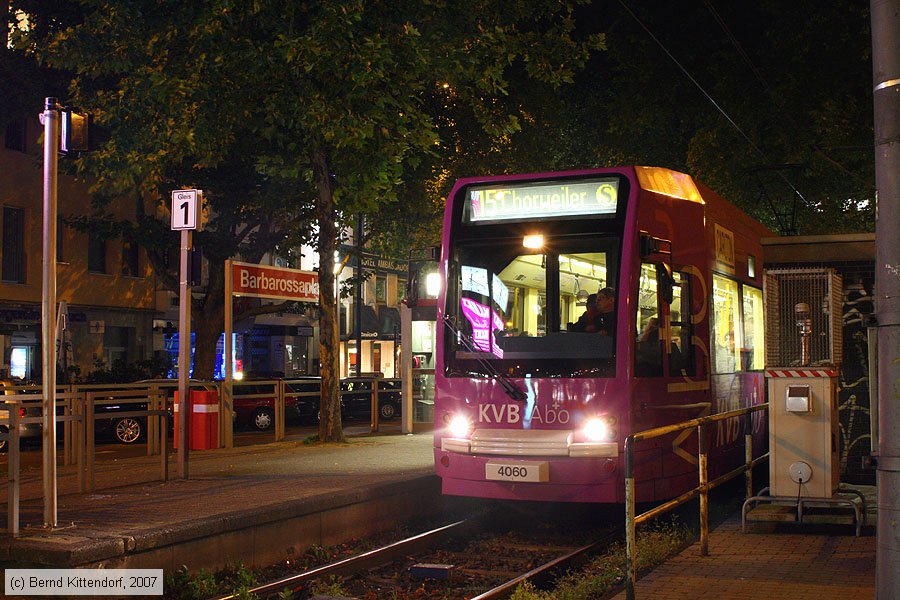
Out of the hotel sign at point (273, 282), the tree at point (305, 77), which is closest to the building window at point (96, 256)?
the tree at point (305, 77)

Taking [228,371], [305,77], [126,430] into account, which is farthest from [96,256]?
[305,77]

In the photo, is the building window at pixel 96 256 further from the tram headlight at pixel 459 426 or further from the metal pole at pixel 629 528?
the metal pole at pixel 629 528

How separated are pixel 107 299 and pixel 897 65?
32.4 meters

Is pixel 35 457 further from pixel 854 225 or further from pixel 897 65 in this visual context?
pixel 854 225

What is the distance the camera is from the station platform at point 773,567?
7684 mm

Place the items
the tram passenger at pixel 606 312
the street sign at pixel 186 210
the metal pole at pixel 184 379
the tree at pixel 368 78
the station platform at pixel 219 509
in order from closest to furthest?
1. the station platform at pixel 219 509
2. the tram passenger at pixel 606 312
3. the metal pole at pixel 184 379
4. the street sign at pixel 186 210
5. the tree at pixel 368 78

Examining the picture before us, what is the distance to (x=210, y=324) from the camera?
2991 cm

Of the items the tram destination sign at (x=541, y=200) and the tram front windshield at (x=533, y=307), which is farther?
the tram destination sign at (x=541, y=200)

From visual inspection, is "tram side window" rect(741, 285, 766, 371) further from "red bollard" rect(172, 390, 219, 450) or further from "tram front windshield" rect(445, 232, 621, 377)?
"red bollard" rect(172, 390, 219, 450)

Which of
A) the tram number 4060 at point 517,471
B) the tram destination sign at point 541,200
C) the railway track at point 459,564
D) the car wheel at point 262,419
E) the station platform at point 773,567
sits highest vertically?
the tram destination sign at point 541,200

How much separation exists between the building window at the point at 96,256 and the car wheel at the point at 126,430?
1283 centimetres

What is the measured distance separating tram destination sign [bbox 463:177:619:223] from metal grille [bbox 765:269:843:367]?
2.04 metres

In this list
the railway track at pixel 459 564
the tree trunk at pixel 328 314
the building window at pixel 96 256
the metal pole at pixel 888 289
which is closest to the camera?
the metal pole at pixel 888 289

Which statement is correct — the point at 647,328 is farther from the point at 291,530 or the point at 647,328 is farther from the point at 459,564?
the point at 291,530
